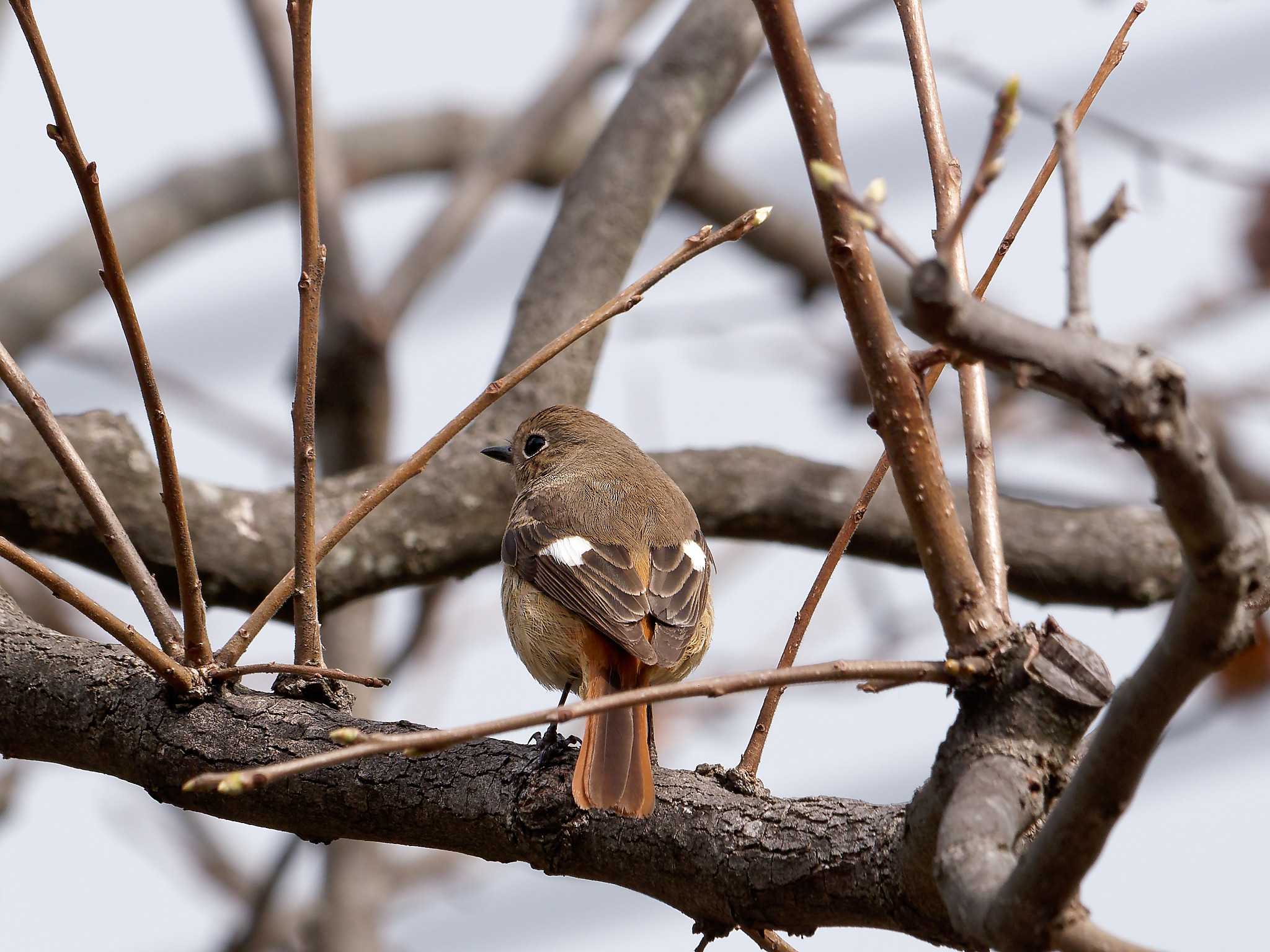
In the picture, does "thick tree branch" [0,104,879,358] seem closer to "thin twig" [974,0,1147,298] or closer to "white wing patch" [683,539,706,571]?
"white wing patch" [683,539,706,571]

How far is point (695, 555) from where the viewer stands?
4062 millimetres

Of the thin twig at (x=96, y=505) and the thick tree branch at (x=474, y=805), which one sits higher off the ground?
the thin twig at (x=96, y=505)

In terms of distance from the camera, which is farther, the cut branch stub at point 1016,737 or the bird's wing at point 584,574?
the bird's wing at point 584,574

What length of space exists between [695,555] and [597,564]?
349 mm

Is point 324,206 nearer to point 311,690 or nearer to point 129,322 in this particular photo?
point 311,690

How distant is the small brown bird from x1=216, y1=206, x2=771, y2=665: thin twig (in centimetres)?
84

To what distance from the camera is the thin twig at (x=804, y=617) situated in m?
2.37

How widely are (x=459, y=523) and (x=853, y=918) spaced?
2286mm

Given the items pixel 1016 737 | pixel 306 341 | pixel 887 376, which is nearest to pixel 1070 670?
pixel 1016 737

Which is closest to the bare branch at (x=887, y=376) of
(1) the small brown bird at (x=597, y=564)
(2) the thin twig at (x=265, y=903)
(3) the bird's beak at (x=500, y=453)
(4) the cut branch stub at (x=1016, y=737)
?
(4) the cut branch stub at (x=1016, y=737)

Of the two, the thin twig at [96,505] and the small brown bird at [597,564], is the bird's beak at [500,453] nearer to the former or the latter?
the small brown bird at [597,564]

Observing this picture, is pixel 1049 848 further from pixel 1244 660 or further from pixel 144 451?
pixel 1244 660

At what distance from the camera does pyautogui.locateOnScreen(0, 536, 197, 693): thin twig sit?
2.05 m

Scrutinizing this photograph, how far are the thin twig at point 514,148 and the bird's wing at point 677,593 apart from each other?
7.92 ft
